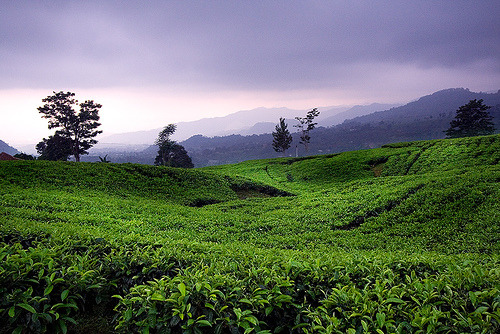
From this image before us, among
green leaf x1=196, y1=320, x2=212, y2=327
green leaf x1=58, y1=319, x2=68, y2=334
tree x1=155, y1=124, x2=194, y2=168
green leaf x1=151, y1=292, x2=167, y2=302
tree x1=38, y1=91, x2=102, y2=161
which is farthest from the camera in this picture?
tree x1=155, y1=124, x2=194, y2=168

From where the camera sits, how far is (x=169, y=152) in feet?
198

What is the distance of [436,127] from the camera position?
17438cm

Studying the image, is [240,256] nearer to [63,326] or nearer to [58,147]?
[63,326]

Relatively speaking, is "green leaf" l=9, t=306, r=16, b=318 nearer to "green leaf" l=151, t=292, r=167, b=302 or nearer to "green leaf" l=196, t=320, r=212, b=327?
"green leaf" l=151, t=292, r=167, b=302

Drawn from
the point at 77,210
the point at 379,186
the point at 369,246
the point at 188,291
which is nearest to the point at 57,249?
the point at 188,291

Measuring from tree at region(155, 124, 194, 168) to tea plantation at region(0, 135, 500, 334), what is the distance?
43.1 m

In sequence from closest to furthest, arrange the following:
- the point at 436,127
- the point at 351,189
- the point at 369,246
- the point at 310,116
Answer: the point at 369,246
the point at 351,189
the point at 310,116
the point at 436,127

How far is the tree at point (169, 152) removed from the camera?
5875 centimetres

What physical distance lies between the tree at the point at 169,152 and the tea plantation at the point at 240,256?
1697 inches

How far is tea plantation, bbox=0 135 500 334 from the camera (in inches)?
101

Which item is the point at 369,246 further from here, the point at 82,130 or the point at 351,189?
the point at 82,130

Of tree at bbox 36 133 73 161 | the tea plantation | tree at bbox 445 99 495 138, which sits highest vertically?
tree at bbox 36 133 73 161

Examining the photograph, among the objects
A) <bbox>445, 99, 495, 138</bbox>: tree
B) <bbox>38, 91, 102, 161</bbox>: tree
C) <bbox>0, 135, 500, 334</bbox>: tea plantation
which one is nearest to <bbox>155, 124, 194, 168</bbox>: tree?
<bbox>38, 91, 102, 161</bbox>: tree

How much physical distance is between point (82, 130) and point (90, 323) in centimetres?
4596
